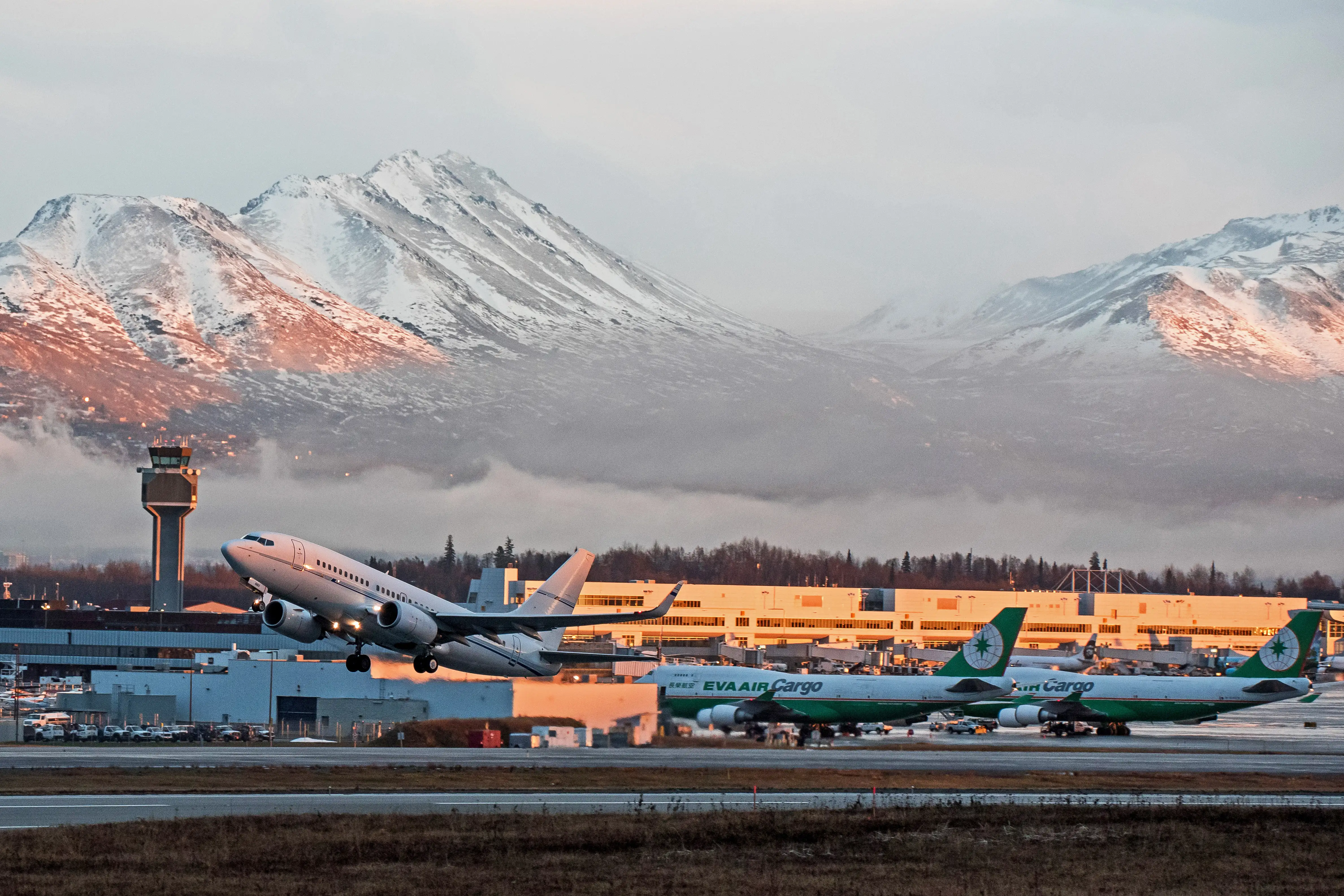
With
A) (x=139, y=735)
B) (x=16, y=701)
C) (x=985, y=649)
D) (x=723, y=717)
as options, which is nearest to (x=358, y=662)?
(x=723, y=717)

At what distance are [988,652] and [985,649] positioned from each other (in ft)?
1.01

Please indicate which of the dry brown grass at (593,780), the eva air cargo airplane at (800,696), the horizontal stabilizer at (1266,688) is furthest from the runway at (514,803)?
the horizontal stabilizer at (1266,688)

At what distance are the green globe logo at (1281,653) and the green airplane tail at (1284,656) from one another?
2cm

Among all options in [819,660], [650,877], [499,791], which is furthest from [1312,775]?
[819,660]

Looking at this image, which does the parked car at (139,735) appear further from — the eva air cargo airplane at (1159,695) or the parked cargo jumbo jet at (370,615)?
the eva air cargo airplane at (1159,695)

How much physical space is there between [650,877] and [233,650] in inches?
3390

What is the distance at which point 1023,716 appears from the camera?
114m

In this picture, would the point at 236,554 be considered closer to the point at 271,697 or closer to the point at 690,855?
the point at 690,855

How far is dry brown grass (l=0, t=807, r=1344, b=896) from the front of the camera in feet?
126

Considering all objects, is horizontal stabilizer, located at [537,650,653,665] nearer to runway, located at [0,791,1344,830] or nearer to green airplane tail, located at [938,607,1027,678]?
green airplane tail, located at [938,607,1027,678]

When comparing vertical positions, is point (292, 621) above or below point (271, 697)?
above

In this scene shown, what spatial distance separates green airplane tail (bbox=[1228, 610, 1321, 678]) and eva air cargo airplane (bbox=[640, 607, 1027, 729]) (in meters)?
23.5

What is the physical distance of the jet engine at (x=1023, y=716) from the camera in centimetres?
11275

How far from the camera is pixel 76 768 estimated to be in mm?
68500
